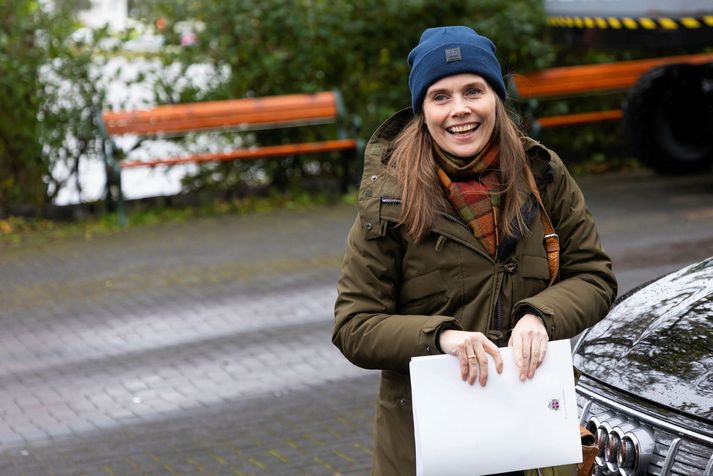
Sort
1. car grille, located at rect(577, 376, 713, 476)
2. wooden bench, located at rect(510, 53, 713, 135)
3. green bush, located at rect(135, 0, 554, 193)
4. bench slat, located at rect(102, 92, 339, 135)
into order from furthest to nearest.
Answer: wooden bench, located at rect(510, 53, 713, 135), green bush, located at rect(135, 0, 554, 193), bench slat, located at rect(102, 92, 339, 135), car grille, located at rect(577, 376, 713, 476)

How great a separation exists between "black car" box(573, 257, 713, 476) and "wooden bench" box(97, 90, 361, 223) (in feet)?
28.3

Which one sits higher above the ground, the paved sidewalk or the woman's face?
the woman's face

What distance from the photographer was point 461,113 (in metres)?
3.28

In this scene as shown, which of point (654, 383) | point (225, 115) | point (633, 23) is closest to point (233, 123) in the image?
point (225, 115)

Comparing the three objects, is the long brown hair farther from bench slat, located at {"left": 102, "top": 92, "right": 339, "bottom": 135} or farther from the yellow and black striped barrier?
bench slat, located at {"left": 102, "top": 92, "right": 339, "bottom": 135}

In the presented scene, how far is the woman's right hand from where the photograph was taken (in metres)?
3.08

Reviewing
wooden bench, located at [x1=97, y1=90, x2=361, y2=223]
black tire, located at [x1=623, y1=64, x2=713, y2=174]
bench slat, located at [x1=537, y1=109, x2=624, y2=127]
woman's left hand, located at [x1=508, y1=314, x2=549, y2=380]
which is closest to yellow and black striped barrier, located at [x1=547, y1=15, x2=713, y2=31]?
black tire, located at [x1=623, y1=64, x2=713, y2=174]

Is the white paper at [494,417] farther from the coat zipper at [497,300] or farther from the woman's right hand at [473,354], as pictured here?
the coat zipper at [497,300]

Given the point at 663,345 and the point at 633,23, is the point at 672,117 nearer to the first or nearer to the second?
the point at 633,23

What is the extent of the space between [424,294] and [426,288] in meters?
0.02

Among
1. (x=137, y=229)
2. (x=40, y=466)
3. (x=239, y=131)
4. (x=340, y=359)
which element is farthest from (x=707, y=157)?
(x=40, y=466)

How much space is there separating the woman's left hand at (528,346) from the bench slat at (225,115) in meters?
9.63

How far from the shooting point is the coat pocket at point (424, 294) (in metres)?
3.28

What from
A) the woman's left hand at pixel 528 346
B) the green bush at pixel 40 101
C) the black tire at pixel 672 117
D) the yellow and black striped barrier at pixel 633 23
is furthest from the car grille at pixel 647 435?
the green bush at pixel 40 101
